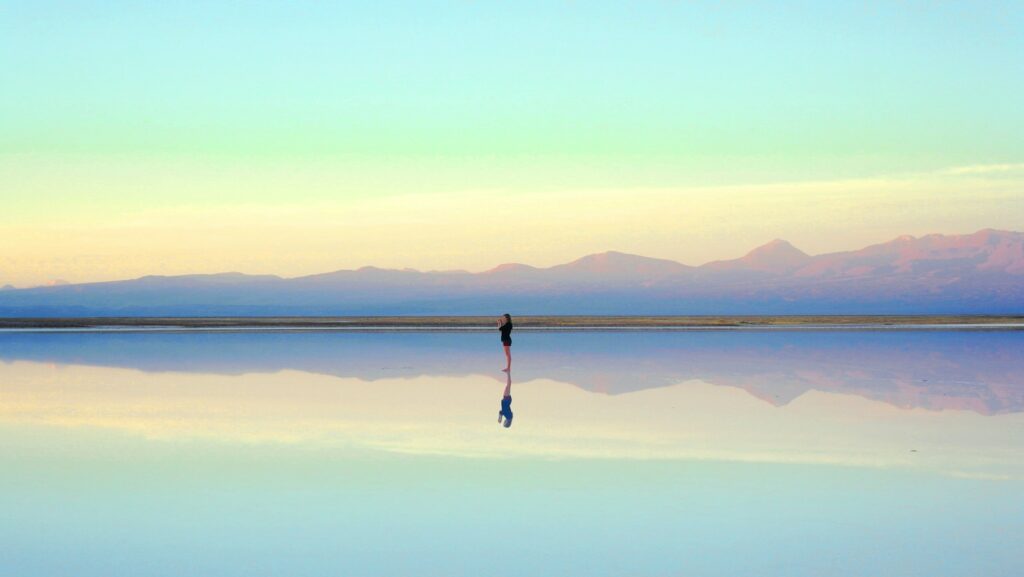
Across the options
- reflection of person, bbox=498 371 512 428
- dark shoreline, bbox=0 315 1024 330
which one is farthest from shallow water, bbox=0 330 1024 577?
dark shoreline, bbox=0 315 1024 330

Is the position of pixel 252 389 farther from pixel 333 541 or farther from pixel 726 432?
pixel 333 541

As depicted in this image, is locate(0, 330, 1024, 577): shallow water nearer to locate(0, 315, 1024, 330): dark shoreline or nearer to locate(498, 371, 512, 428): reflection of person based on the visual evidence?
locate(498, 371, 512, 428): reflection of person

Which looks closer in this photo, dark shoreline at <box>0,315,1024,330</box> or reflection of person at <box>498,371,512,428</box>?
reflection of person at <box>498,371,512,428</box>

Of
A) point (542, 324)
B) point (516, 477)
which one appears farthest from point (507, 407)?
point (542, 324)

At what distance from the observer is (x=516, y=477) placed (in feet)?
33.8

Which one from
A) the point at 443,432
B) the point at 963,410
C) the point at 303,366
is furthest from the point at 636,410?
the point at 303,366

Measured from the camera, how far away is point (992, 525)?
818cm

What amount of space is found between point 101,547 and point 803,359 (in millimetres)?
22493

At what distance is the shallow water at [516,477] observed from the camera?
738 cm

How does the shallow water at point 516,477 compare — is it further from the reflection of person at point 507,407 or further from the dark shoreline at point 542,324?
the dark shoreline at point 542,324

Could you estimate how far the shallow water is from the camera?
24.2 ft

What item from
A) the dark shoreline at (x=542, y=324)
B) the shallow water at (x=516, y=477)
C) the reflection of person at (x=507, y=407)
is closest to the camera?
the shallow water at (x=516, y=477)

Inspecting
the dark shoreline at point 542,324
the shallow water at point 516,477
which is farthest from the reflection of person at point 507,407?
the dark shoreline at point 542,324

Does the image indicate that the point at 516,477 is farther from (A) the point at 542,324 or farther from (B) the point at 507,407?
(A) the point at 542,324
